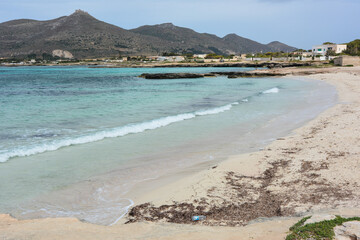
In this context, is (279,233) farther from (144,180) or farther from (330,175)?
(144,180)

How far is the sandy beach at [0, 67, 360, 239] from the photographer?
509 centimetres

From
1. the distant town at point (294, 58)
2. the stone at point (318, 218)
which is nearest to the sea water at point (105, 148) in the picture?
the stone at point (318, 218)

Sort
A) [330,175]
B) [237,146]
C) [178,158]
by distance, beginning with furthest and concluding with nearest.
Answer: [237,146] → [178,158] → [330,175]

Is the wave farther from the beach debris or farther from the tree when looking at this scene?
the tree

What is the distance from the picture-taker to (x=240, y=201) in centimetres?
618

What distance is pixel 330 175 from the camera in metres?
7.16

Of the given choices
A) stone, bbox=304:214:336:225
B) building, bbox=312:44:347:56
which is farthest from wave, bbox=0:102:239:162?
building, bbox=312:44:347:56

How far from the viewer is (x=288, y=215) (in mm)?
5406

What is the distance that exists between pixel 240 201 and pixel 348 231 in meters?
2.28

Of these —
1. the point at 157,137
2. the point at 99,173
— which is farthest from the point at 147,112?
the point at 99,173

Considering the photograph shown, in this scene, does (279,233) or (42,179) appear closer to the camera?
(279,233)

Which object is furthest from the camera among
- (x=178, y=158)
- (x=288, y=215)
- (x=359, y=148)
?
(x=178, y=158)

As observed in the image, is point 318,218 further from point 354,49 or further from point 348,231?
point 354,49

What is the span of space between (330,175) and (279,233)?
330 centimetres
